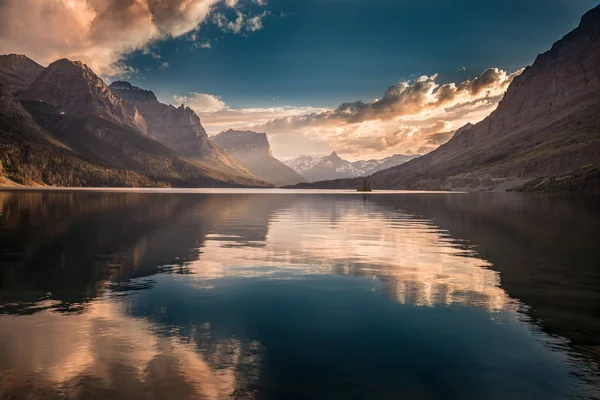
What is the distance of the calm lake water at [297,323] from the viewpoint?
13.7 m

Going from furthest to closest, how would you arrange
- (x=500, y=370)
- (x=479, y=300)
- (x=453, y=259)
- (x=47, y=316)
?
(x=453, y=259), (x=479, y=300), (x=47, y=316), (x=500, y=370)

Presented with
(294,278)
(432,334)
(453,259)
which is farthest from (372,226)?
(432,334)

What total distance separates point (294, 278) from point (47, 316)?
1416cm

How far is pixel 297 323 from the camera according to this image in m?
19.5

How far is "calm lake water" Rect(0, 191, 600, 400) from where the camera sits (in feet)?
44.8

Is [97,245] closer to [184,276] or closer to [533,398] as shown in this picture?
[184,276]

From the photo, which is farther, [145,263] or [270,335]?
[145,263]

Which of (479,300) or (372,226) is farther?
(372,226)

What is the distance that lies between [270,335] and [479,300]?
1216 centimetres

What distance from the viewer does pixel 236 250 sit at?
39844 millimetres

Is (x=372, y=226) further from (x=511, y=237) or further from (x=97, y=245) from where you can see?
(x=97, y=245)

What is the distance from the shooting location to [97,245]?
41.8 meters

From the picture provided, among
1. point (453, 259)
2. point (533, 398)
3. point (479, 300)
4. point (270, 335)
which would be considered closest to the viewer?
point (533, 398)

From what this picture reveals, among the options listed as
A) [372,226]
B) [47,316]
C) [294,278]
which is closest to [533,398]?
[294,278]
